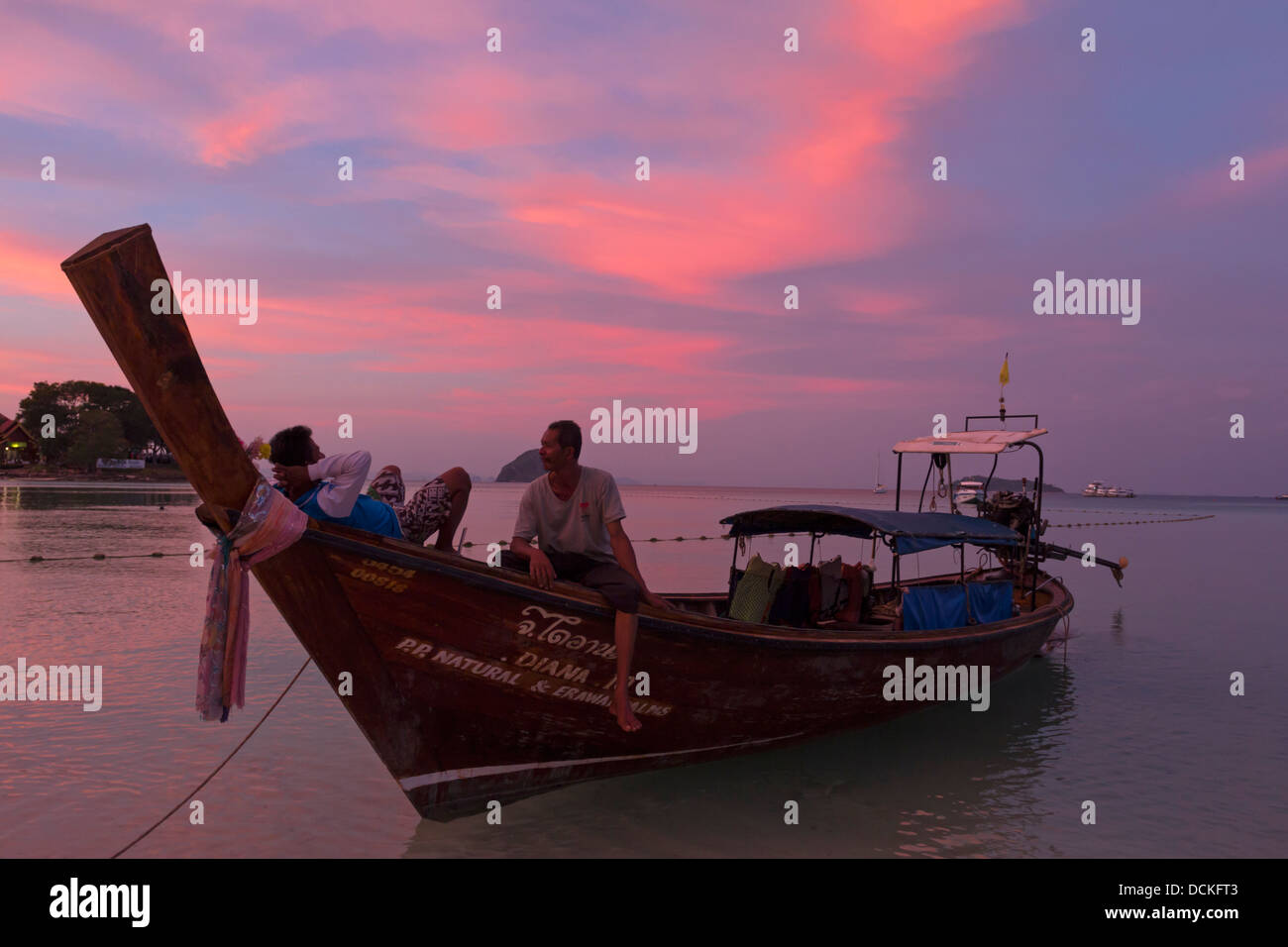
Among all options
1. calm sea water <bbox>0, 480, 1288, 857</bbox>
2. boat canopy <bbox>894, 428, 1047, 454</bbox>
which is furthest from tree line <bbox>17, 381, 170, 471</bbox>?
boat canopy <bbox>894, 428, 1047, 454</bbox>

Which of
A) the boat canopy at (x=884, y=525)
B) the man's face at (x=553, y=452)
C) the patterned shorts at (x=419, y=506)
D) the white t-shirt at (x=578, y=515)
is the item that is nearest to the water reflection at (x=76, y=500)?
the boat canopy at (x=884, y=525)

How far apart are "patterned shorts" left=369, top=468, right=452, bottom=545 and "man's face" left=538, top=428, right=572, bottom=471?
853mm

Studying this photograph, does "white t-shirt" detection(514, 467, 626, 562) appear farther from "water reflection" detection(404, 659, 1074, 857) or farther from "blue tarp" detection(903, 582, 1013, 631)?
"blue tarp" detection(903, 582, 1013, 631)

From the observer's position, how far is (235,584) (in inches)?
178

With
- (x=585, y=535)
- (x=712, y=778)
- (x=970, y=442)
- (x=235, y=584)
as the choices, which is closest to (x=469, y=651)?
(x=585, y=535)

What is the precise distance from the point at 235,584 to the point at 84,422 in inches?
3395

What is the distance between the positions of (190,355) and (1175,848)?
755 cm

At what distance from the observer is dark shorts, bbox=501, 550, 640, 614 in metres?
5.74

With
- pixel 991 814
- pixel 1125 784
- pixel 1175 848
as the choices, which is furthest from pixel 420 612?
pixel 1125 784

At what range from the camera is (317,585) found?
504 cm

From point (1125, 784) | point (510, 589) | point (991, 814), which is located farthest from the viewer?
point (1125, 784)

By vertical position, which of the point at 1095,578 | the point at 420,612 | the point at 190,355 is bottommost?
the point at 1095,578
